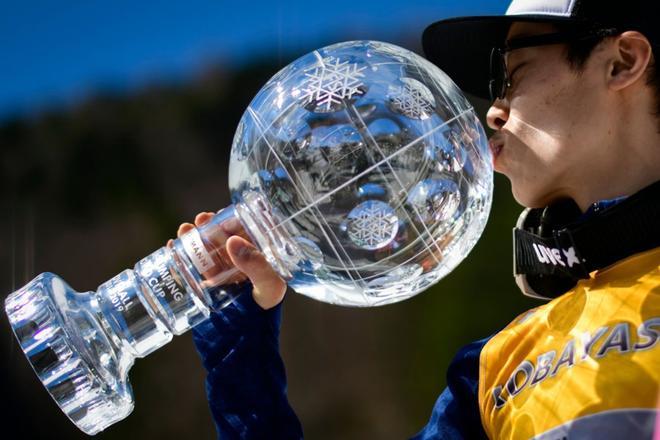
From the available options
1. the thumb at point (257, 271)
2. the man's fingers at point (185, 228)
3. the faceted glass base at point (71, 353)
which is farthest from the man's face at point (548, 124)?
the faceted glass base at point (71, 353)

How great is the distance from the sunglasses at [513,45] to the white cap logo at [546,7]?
0.11 feet

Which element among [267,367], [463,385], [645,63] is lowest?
[463,385]

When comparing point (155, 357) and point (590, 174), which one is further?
point (155, 357)

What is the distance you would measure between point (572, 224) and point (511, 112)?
0.19m

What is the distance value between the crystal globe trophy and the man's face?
52mm

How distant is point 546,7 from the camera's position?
3.51ft

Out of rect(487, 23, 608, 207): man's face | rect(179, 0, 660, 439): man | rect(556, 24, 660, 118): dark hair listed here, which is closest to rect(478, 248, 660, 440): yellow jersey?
rect(179, 0, 660, 439): man

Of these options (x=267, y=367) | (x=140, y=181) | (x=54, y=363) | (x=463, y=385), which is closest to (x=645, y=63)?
(x=463, y=385)

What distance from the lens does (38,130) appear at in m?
3.69

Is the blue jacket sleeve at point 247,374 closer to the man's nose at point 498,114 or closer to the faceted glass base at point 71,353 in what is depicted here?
the faceted glass base at point 71,353

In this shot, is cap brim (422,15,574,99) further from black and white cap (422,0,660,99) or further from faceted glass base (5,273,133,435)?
faceted glass base (5,273,133,435)

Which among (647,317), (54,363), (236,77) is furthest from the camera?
(236,77)

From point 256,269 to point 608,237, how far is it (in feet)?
1.62

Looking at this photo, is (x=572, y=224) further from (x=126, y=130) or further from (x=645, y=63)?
(x=126, y=130)
